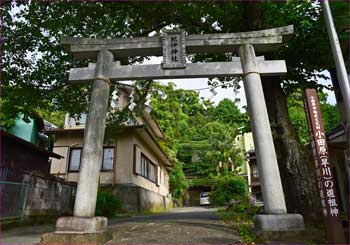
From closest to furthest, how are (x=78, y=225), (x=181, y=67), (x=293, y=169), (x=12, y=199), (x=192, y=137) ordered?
(x=78, y=225) < (x=181, y=67) < (x=293, y=169) < (x=12, y=199) < (x=192, y=137)

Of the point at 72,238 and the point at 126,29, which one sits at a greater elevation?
the point at 126,29

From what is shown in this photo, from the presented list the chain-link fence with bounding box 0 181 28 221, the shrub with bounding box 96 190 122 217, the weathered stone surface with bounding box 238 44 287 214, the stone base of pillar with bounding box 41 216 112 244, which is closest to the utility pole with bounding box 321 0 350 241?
the weathered stone surface with bounding box 238 44 287 214

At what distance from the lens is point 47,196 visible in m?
13.1

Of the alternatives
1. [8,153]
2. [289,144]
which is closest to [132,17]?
[289,144]

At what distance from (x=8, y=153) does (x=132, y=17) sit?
8.27m

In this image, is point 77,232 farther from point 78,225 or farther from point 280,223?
point 280,223

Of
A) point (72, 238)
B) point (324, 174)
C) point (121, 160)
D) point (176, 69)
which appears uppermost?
point (176, 69)

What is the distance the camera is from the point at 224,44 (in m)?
7.93

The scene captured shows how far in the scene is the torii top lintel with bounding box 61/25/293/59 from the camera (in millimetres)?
7840

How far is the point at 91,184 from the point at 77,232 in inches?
41.9

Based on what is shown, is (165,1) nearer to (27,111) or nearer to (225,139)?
(27,111)

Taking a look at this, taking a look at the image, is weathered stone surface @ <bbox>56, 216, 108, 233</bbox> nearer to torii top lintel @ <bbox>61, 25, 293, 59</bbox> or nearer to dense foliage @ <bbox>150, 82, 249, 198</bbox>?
torii top lintel @ <bbox>61, 25, 293, 59</bbox>

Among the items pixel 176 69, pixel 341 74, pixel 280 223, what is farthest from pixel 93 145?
pixel 341 74

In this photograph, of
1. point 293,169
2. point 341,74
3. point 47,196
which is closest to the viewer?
point 341,74
